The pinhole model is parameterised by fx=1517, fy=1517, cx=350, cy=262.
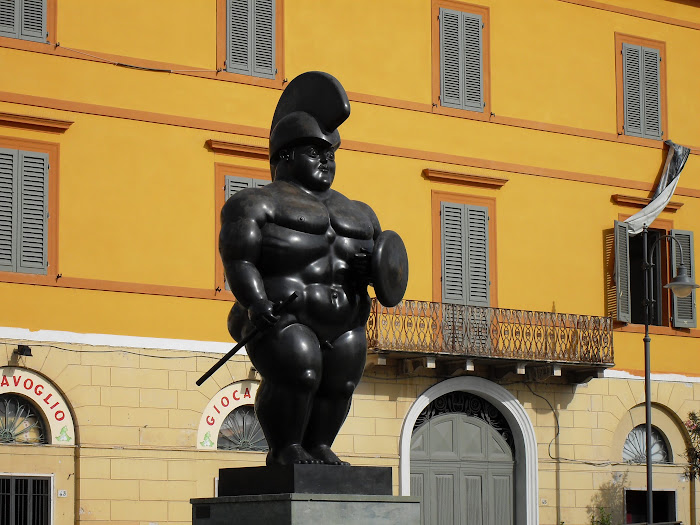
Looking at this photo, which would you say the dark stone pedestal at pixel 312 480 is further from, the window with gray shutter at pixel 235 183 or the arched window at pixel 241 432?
the window with gray shutter at pixel 235 183

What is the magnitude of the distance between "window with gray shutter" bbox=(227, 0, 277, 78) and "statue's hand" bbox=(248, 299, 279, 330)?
1407 cm

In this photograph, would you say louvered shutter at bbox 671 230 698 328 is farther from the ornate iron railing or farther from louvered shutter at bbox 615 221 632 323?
the ornate iron railing

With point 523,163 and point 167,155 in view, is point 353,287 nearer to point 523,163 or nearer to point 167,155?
point 167,155

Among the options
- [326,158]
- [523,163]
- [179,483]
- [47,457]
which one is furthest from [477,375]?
[326,158]

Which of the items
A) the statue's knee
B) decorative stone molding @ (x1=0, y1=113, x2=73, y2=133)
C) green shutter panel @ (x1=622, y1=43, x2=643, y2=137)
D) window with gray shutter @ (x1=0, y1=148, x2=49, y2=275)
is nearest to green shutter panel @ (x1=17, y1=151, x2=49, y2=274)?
window with gray shutter @ (x1=0, y1=148, x2=49, y2=275)

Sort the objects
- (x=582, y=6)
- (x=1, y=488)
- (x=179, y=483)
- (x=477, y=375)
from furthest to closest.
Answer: (x=582, y=6)
(x=477, y=375)
(x=179, y=483)
(x=1, y=488)

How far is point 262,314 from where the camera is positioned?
8344mm

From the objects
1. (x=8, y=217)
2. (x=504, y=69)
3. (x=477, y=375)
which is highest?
(x=504, y=69)

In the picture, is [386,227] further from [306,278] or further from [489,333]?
[306,278]

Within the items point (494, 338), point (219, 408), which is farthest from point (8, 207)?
point (494, 338)

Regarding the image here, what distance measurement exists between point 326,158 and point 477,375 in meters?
14.9

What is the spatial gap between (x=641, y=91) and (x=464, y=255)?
15.7ft

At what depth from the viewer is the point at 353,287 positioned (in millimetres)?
8867

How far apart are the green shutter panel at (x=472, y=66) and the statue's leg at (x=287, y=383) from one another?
16.0 meters
